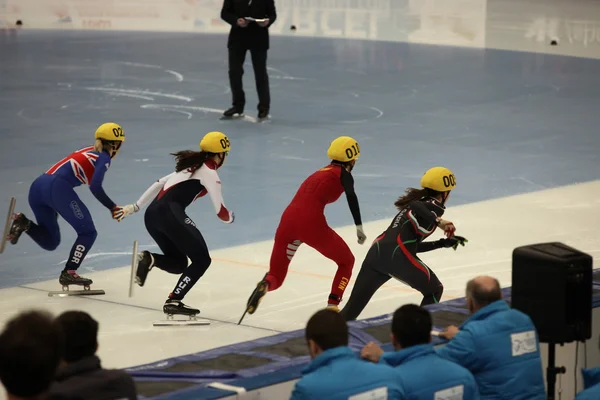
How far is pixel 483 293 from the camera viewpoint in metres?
6.04

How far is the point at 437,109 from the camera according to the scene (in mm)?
19094

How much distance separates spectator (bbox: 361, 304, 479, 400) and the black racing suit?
3011mm

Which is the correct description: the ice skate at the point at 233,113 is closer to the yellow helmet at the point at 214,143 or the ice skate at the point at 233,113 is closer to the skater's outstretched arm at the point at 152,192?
the skater's outstretched arm at the point at 152,192

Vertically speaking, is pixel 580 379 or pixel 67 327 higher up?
pixel 67 327

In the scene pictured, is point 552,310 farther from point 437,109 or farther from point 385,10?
point 385,10

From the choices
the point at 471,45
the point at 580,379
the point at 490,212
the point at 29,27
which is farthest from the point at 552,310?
the point at 29,27

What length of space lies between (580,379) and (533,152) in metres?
9.16

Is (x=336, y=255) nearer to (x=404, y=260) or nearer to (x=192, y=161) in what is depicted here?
(x=404, y=260)

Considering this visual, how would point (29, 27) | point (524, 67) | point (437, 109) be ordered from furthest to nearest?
point (29, 27) → point (524, 67) → point (437, 109)

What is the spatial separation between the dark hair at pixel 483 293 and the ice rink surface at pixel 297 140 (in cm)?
281

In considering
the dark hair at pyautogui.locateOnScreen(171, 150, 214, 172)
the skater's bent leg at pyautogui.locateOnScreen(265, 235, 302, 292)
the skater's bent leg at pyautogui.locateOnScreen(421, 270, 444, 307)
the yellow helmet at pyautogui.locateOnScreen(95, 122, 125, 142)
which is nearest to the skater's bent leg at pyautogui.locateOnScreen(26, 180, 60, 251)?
the yellow helmet at pyautogui.locateOnScreen(95, 122, 125, 142)

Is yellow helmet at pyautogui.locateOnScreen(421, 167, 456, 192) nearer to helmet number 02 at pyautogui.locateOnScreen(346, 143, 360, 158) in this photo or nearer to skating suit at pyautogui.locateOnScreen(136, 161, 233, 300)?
helmet number 02 at pyautogui.locateOnScreen(346, 143, 360, 158)

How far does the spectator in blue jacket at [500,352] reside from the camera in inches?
232

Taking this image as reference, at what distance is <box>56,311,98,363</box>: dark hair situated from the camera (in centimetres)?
490
